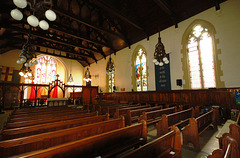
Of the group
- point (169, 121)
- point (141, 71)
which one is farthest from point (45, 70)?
point (169, 121)

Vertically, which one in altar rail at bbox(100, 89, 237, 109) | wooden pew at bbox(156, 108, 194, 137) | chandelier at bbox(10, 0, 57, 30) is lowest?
wooden pew at bbox(156, 108, 194, 137)

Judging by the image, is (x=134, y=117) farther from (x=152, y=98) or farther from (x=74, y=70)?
(x=74, y=70)

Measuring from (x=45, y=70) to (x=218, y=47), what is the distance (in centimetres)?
1681

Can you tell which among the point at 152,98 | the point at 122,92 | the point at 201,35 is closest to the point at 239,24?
the point at 201,35

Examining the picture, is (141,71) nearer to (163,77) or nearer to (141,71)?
(141,71)

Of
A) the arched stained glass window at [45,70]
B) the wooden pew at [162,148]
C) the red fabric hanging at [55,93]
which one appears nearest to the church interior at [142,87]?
the wooden pew at [162,148]

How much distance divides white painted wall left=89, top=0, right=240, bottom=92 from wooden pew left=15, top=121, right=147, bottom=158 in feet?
17.9

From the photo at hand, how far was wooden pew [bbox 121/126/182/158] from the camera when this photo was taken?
1018 mm

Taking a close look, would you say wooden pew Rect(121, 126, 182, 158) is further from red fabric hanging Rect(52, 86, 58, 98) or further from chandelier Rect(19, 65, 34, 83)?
red fabric hanging Rect(52, 86, 58, 98)

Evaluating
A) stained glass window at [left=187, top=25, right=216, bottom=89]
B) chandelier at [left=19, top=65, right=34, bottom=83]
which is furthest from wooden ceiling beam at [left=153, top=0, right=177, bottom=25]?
chandelier at [left=19, top=65, right=34, bottom=83]

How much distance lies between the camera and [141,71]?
8.77 metres

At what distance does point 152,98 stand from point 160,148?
21.0 feet

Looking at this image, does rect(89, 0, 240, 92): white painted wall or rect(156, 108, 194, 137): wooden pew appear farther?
rect(89, 0, 240, 92): white painted wall

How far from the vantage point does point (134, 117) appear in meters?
3.92
